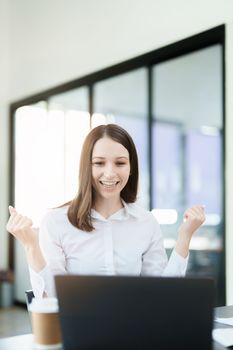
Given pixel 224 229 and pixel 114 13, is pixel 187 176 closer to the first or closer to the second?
pixel 114 13

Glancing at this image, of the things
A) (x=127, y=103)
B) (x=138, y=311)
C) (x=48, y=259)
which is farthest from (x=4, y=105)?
(x=138, y=311)

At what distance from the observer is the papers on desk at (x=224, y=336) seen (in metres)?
1.31

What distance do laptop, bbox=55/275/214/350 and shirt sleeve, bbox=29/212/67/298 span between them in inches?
22.1

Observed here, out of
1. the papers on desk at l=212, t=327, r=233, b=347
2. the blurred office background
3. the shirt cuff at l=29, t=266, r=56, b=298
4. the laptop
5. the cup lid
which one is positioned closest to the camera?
the laptop

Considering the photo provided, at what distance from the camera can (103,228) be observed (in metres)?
1.74

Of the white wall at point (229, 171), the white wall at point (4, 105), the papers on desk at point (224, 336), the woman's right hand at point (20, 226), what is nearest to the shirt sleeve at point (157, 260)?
the papers on desk at point (224, 336)

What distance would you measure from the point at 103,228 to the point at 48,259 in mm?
234

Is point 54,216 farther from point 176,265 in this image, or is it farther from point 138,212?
point 176,265

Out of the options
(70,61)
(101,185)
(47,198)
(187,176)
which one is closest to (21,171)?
(47,198)

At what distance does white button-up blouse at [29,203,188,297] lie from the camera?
168cm

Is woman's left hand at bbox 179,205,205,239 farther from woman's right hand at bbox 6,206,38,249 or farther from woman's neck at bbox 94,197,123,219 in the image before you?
woman's right hand at bbox 6,206,38,249

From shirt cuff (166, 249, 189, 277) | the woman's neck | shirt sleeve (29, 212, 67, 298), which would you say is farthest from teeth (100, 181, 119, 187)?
shirt cuff (166, 249, 189, 277)

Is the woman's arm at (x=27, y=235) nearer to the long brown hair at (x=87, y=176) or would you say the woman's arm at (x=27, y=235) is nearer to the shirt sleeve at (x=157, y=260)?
the long brown hair at (x=87, y=176)

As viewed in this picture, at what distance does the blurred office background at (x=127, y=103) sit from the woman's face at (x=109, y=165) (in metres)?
1.43
